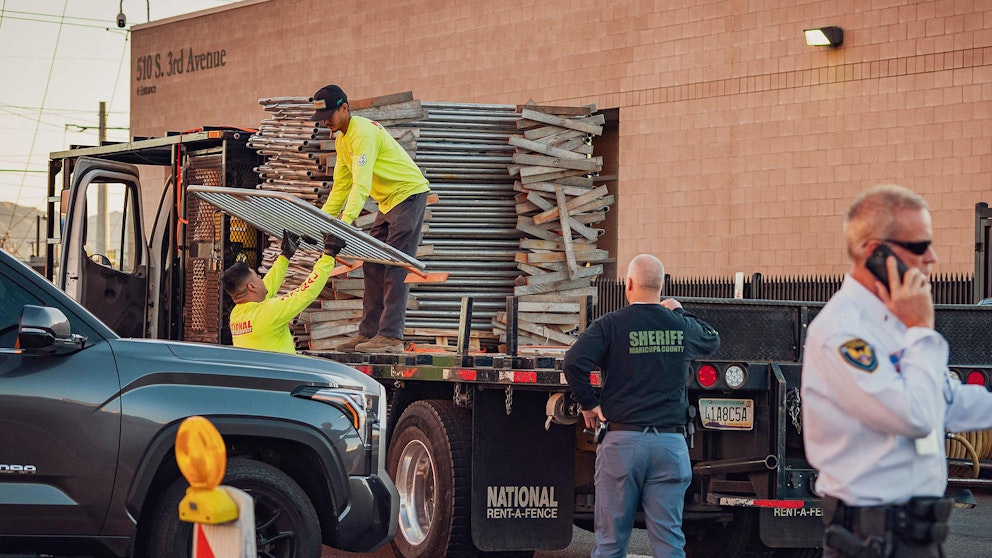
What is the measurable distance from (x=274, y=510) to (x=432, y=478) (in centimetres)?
245

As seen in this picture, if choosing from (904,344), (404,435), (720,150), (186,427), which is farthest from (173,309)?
(720,150)

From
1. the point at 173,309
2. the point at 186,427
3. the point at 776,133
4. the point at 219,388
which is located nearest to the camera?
the point at 186,427

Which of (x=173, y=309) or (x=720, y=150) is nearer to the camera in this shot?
(x=173, y=309)

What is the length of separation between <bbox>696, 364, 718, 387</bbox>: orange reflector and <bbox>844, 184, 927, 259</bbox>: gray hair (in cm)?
382

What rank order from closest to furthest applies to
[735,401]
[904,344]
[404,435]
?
[904,344] → [735,401] → [404,435]

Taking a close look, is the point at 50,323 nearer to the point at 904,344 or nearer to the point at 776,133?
the point at 904,344

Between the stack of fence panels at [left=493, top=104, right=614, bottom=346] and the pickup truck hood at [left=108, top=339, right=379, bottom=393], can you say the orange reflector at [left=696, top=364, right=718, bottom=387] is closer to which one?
the pickup truck hood at [left=108, top=339, right=379, bottom=393]

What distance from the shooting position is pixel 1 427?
6.65 meters

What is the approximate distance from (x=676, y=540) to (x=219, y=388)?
94.3 inches

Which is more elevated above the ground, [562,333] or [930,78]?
[930,78]

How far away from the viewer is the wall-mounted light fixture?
71.4 ft

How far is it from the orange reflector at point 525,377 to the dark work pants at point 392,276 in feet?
7.21

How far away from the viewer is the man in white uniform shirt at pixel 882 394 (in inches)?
158

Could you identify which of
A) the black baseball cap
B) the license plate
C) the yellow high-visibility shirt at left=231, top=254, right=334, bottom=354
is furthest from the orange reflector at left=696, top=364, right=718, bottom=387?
the black baseball cap
